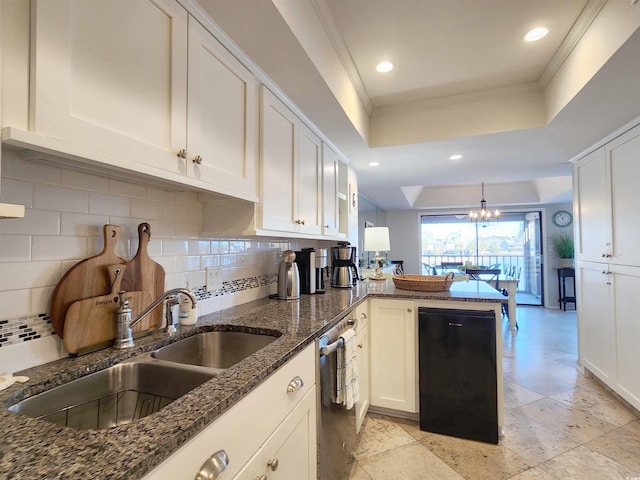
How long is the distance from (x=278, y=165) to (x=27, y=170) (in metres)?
1.06

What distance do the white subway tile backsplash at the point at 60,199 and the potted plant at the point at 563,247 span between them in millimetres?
7592

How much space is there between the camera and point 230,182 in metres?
1.33

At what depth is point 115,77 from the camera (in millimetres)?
861

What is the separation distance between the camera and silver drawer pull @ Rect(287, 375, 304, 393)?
1058 mm

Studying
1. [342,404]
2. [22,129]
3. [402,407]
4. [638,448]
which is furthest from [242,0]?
[638,448]

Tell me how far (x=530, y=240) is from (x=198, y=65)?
7564 mm

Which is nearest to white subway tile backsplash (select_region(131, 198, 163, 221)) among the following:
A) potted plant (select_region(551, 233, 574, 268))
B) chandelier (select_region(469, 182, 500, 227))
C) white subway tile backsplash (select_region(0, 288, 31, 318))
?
white subway tile backsplash (select_region(0, 288, 31, 318))

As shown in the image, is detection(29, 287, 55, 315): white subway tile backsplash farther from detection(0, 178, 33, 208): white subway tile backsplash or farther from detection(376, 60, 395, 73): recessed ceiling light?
detection(376, 60, 395, 73): recessed ceiling light

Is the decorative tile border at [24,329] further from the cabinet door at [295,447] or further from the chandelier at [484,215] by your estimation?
the chandelier at [484,215]

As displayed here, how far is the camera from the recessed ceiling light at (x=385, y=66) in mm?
2119

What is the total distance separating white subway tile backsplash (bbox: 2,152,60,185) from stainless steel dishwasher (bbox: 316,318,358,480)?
1.10 m


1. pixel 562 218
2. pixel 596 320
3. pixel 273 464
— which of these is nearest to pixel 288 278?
pixel 273 464

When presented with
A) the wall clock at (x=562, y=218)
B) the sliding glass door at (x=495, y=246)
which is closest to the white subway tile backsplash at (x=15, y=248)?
the sliding glass door at (x=495, y=246)

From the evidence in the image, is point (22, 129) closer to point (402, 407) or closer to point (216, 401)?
point (216, 401)
